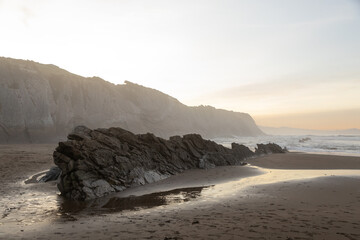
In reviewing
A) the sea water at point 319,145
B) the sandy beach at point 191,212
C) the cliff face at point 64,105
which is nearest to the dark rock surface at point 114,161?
the sandy beach at point 191,212

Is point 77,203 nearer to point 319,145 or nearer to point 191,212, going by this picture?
point 191,212

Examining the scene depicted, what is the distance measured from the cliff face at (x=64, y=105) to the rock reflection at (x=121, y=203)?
3679 centimetres

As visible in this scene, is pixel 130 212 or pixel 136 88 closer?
pixel 130 212

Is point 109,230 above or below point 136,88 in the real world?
below

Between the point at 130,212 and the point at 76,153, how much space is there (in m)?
5.51

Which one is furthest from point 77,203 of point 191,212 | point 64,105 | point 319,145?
point 319,145

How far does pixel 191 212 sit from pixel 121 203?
3.18m

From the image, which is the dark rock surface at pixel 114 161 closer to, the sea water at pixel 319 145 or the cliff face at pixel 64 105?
the sea water at pixel 319 145

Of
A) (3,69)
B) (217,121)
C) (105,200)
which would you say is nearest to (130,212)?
(105,200)

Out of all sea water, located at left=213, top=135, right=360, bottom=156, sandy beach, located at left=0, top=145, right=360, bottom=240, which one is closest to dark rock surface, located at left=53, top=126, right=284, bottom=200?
sandy beach, located at left=0, top=145, right=360, bottom=240

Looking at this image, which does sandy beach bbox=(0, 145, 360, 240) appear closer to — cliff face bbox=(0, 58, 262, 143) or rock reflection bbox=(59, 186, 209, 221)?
rock reflection bbox=(59, 186, 209, 221)

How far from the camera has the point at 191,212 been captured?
7.47 m

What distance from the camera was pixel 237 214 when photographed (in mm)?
7066

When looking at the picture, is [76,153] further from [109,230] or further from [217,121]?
[217,121]
